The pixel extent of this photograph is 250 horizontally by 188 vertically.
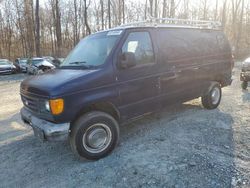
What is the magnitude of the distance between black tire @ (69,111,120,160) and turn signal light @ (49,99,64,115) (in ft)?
1.25

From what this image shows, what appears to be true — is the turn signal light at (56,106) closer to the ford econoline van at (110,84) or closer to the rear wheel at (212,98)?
the ford econoline van at (110,84)

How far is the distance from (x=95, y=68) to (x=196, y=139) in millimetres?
2342

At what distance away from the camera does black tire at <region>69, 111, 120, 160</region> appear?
3724 millimetres

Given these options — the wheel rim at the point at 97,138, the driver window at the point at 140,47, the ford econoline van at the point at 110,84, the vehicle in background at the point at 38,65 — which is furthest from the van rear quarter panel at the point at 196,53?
the vehicle in background at the point at 38,65

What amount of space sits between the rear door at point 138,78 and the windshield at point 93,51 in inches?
10.1

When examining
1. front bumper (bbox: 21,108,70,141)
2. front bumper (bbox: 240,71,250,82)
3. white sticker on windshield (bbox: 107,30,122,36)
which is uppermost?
white sticker on windshield (bbox: 107,30,122,36)

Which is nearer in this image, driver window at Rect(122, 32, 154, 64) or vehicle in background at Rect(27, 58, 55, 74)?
driver window at Rect(122, 32, 154, 64)

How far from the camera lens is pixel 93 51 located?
4.44m

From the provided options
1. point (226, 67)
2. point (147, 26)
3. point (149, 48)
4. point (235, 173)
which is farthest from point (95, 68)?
point (226, 67)

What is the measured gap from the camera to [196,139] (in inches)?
178

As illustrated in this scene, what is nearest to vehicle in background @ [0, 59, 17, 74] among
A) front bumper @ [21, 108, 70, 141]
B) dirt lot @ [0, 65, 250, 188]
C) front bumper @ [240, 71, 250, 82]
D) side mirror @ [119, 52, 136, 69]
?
dirt lot @ [0, 65, 250, 188]

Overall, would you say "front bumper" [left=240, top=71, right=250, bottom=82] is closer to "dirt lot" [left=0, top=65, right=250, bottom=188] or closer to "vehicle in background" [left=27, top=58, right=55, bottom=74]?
"dirt lot" [left=0, top=65, right=250, bottom=188]

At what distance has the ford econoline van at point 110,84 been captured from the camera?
11.8 feet

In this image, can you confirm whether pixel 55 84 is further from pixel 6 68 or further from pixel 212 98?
pixel 6 68
